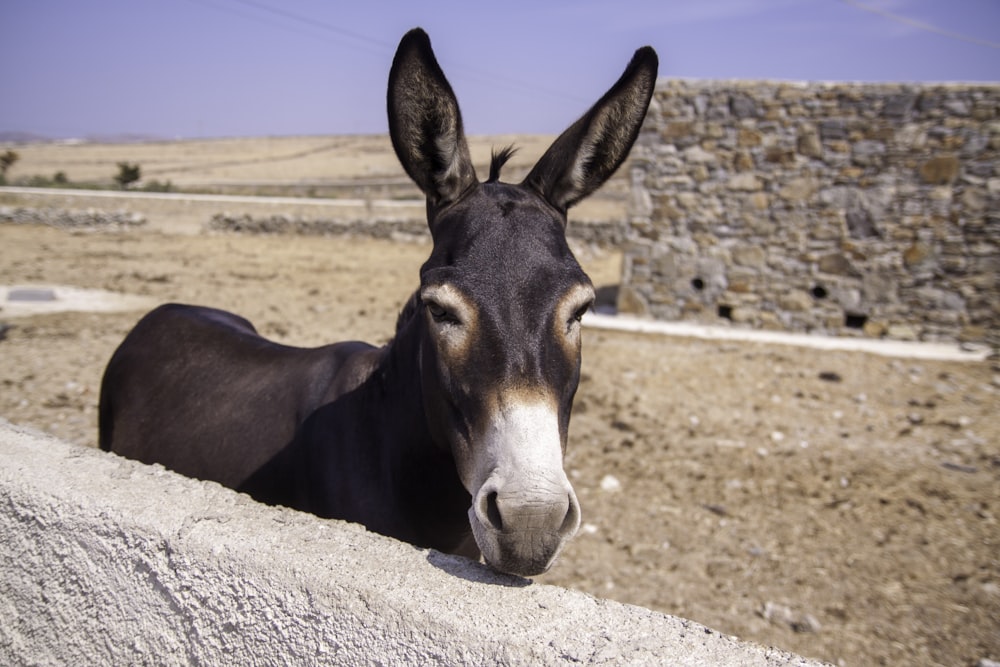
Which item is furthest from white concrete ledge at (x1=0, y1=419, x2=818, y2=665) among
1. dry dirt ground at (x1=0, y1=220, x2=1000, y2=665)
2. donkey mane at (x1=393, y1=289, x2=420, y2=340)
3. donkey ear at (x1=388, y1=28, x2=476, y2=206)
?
dry dirt ground at (x1=0, y1=220, x2=1000, y2=665)

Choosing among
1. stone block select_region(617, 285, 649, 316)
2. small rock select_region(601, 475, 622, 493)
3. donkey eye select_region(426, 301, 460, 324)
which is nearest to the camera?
donkey eye select_region(426, 301, 460, 324)

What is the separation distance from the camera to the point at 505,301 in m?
1.67

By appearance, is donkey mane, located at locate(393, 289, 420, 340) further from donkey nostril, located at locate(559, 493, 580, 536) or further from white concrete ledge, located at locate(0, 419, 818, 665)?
donkey nostril, located at locate(559, 493, 580, 536)

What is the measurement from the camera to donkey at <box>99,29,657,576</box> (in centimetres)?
150

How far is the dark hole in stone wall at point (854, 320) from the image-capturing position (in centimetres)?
889

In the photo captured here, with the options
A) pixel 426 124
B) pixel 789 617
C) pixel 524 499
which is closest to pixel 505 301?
pixel 524 499

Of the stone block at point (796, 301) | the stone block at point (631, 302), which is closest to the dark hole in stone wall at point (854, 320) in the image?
the stone block at point (796, 301)

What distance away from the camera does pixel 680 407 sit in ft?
20.7

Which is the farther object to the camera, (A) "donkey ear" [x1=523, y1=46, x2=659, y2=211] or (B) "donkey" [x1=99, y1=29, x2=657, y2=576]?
(A) "donkey ear" [x1=523, y1=46, x2=659, y2=211]

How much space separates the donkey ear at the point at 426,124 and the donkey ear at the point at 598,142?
252 millimetres

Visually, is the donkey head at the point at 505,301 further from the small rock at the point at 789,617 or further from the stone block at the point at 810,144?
the stone block at the point at 810,144

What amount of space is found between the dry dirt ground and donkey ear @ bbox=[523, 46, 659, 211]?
2.35 m

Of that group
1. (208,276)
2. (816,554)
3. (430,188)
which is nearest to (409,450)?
(430,188)

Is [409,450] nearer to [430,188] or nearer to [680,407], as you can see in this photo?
[430,188]
